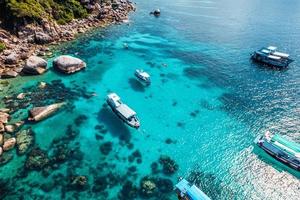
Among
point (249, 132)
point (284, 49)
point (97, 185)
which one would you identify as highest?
point (284, 49)

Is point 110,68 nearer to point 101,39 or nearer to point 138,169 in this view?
point 101,39

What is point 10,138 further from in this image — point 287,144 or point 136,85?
point 287,144

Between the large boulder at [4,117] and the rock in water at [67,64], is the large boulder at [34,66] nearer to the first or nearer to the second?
the rock in water at [67,64]

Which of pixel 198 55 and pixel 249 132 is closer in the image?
pixel 249 132

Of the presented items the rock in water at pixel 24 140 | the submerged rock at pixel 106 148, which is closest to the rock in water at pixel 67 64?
the rock in water at pixel 24 140

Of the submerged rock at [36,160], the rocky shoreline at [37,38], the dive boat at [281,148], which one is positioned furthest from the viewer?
the rocky shoreline at [37,38]

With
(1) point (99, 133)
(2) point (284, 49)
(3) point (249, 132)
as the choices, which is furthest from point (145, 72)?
(2) point (284, 49)
